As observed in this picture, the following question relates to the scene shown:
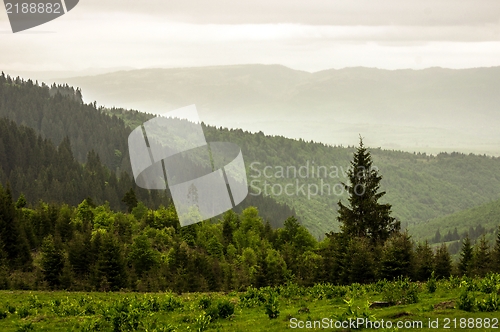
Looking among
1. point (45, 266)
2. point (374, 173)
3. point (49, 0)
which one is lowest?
point (45, 266)

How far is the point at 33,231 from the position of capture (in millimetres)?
91562

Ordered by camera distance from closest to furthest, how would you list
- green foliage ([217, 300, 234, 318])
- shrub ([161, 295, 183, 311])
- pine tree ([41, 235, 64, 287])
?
green foliage ([217, 300, 234, 318]) → shrub ([161, 295, 183, 311]) → pine tree ([41, 235, 64, 287])

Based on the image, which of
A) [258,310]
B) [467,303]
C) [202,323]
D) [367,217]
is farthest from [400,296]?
[367,217]

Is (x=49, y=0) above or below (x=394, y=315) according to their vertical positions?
above

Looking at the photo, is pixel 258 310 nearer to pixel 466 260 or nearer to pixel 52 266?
pixel 52 266

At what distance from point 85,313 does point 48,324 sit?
11.2 ft

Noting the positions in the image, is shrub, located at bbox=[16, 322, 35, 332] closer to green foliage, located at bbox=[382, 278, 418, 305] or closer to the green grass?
the green grass

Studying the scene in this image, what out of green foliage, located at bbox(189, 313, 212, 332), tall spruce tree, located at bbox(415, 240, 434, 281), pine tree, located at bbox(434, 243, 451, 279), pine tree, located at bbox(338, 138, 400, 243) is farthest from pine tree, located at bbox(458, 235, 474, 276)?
green foliage, located at bbox(189, 313, 212, 332)

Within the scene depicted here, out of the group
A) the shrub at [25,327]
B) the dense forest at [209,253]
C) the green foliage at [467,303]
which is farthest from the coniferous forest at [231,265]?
the shrub at [25,327]

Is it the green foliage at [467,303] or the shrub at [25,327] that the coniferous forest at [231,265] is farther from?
the shrub at [25,327]

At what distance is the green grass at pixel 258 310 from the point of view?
23297 millimetres

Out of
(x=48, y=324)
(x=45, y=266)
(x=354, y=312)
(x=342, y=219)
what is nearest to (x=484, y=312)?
(x=354, y=312)

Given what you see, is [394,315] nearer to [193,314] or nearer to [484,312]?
[484,312]

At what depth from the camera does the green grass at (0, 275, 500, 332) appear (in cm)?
2330
